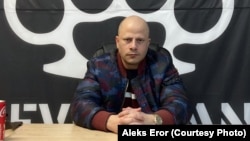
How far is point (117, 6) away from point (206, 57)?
21.6 inches

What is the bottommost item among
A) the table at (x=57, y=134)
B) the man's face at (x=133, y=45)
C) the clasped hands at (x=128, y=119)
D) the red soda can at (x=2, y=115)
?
the table at (x=57, y=134)

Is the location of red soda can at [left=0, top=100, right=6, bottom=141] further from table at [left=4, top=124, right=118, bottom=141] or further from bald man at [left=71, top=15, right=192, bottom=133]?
bald man at [left=71, top=15, right=192, bottom=133]

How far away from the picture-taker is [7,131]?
1331mm

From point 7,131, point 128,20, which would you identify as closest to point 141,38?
point 128,20

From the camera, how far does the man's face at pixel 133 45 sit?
1697 millimetres

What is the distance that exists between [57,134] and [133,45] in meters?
0.57

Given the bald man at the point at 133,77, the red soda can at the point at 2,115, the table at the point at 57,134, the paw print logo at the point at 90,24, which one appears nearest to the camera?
the red soda can at the point at 2,115

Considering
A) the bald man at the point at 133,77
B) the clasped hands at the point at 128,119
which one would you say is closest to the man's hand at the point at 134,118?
the clasped hands at the point at 128,119

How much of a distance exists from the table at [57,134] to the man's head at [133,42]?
1.37 feet

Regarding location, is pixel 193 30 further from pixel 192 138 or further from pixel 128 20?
pixel 192 138

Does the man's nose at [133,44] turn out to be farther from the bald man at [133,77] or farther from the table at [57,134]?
the table at [57,134]

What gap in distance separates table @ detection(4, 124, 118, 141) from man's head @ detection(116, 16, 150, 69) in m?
0.42

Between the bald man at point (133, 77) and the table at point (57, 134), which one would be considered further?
the bald man at point (133, 77)

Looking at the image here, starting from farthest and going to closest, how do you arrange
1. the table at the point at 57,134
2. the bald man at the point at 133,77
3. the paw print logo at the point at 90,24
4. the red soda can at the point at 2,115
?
1. the paw print logo at the point at 90,24
2. the bald man at the point at 133,77
3. the table at the point at 57,134
4. the red soda can at the point at 2,115
